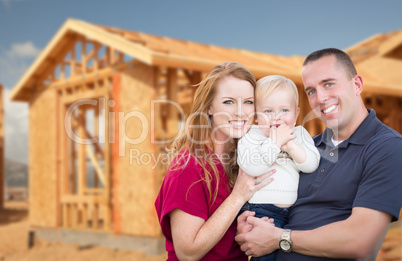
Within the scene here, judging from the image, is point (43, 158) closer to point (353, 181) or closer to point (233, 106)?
point (233, 106)

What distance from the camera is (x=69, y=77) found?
1059 centimetres

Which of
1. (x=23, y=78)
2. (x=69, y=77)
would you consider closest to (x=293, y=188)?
(x=69, y=77)

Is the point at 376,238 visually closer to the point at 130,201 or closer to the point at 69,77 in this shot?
the point at 130,201

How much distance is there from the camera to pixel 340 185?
2.43 m

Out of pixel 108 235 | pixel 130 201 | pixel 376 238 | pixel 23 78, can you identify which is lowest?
pixel 108 235

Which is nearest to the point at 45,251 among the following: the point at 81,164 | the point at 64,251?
the point at 64,251

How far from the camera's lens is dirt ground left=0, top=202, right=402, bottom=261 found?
313 inches

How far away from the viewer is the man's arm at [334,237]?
7.25 feet

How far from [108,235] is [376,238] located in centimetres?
762

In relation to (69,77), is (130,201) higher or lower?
lower

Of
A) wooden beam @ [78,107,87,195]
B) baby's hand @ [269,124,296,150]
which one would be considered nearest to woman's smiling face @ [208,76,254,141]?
baby's hand @ [269,124,296,150]

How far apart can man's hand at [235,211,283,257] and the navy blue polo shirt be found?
96mm

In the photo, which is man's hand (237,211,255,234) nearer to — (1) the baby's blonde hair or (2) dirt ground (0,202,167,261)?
(1) the baby's blonde hair

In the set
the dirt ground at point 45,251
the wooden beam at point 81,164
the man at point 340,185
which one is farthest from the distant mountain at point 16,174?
the man at point 340,185
